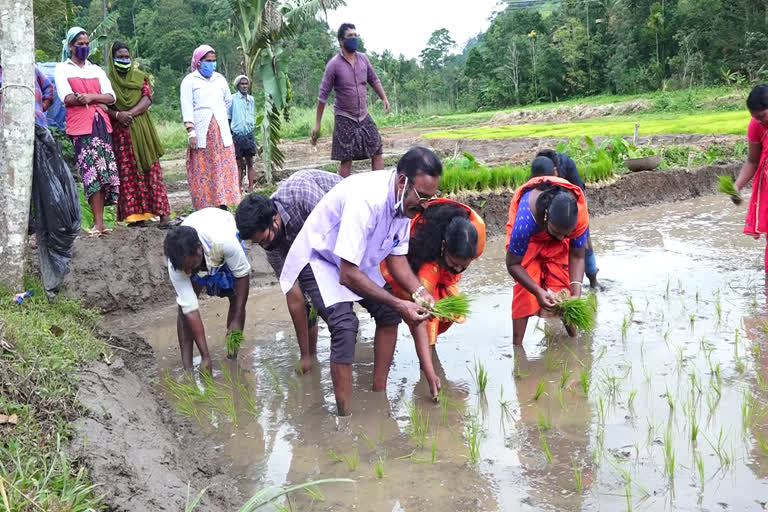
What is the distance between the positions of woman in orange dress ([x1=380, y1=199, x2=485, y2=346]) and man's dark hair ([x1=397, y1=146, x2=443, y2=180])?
82 centimetres

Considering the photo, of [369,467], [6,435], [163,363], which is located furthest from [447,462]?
[163,363]

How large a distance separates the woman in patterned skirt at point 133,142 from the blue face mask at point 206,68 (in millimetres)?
527

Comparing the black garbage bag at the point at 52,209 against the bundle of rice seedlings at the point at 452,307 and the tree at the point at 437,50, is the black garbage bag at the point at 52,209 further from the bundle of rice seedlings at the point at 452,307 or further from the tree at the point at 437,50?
the tree at the point at 437,50

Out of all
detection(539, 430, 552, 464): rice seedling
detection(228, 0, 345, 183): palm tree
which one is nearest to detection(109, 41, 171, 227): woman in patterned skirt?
detection(228, 0, 345, 183): palm tree

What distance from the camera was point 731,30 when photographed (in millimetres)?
30484

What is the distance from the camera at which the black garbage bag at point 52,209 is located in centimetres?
518

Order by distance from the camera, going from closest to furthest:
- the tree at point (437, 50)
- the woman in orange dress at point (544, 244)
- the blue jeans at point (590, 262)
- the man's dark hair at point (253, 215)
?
the man's dark hair at point (253, 215) → the woman in orange dress at point (544, 244) → the blue jeans at point (590, 262) → the tree at point (437, 50)

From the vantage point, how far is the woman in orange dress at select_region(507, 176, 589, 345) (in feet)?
14.0

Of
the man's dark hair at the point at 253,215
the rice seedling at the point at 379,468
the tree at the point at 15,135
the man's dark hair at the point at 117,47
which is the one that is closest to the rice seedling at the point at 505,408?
the rice seedling at the point at 379,468

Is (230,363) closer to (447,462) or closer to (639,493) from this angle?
(447,462)

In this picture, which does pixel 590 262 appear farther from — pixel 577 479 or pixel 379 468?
pixel 379 468

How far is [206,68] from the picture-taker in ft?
22.6

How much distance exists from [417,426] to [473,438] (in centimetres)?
39

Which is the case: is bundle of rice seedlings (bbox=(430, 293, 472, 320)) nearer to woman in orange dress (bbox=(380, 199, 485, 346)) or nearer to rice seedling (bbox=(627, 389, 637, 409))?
woman in orange dress (bbox=(380, 199, 485, 346))
